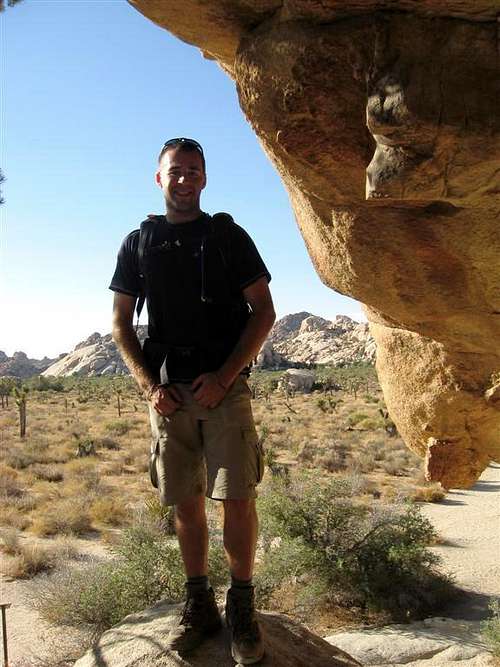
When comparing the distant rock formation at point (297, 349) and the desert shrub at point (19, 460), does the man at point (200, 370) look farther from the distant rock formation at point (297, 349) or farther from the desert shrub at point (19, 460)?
the distant rock formation at point (297, 349)

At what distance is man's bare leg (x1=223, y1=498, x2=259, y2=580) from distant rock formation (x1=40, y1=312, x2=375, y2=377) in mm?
69895

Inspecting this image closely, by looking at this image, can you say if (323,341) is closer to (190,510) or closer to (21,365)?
(21,365)

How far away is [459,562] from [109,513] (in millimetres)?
6386

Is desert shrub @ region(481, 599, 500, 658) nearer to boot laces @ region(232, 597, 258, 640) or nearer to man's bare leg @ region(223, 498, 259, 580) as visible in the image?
boot laces @ region(232, 597, 258, 640)

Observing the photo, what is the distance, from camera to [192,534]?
116 inches

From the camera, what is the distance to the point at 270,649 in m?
3.09

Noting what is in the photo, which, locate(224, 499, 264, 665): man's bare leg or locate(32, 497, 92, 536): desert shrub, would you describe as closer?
locate(224, 499, 264, 665): man's bare leg

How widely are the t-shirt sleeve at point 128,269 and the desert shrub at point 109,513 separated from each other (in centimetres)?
951

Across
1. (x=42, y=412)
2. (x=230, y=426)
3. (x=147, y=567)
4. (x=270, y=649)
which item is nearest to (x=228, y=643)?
(x=270, y=649)

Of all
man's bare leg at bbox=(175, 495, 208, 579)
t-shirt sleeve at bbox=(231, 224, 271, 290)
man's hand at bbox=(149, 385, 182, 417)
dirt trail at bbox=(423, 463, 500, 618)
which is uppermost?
t-shirt sleeve at bbox=(231, 224, 271, 290)

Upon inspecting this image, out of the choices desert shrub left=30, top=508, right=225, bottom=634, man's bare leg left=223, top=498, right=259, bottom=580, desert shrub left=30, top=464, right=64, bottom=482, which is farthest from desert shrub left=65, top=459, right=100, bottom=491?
man's bare leg left=223, top=498, right=259, bottom=580

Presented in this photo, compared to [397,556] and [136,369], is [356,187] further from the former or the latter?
[397,556]

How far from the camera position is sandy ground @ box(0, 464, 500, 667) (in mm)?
7062

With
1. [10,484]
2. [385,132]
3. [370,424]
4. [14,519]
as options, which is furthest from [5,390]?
[385,132]
